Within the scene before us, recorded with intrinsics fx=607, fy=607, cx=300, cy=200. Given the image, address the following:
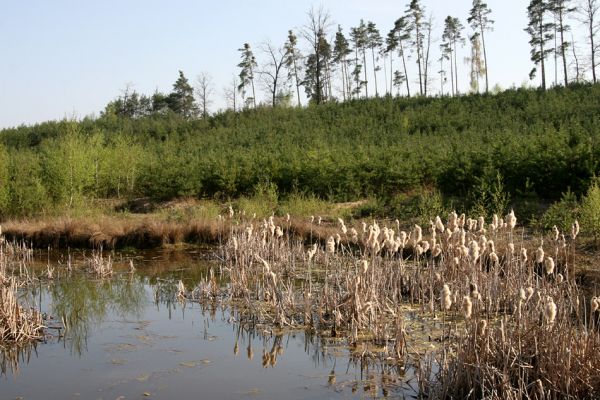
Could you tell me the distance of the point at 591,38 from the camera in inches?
1625

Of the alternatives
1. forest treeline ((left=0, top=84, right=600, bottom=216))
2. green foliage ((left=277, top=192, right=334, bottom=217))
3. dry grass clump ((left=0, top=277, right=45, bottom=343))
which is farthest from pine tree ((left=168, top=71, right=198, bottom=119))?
dry grass clump ((left=0, top=277, right=45, bottom=343))

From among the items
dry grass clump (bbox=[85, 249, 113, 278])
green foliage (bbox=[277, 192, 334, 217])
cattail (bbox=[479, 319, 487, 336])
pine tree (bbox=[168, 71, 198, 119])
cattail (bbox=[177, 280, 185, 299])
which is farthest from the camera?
pine tree (bbox=[168, 71, 198, 119])

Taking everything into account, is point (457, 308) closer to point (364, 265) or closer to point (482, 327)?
point (364, 265)

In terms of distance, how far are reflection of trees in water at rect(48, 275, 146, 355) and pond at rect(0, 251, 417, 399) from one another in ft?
0.09

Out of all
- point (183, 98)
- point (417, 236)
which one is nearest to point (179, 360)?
point (417, 236)

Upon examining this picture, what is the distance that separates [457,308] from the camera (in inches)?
295

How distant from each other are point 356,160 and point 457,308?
45.9 ft

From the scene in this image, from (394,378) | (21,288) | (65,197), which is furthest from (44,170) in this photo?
(394,378)

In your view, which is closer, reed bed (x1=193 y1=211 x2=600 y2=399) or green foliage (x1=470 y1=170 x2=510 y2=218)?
reed bed (x1=193 y1=211 x2=600 y2=399)

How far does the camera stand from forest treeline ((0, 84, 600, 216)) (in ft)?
57.5

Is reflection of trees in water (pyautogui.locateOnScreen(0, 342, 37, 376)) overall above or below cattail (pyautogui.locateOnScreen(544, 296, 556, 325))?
below

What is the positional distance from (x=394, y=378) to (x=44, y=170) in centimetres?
1872

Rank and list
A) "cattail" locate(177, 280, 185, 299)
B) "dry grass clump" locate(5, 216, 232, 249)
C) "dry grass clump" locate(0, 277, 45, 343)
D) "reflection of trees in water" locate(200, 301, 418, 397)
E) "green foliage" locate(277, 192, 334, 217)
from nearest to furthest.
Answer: "reflection of trees in water" locate(200, 301, 418, 397)
"dry grass clump" locate(0, 277, 45, 343)
"cattail" locate(177, 280, 185, 299)
"dry grass clump" locate(5, 216, 232, 249)
"green foliage" locate(277, 192, 334, 217)

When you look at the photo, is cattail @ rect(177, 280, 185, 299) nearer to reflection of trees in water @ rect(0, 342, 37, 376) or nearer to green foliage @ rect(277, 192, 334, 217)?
reflection of trees in water @ rect(0, 342, 37, 376)
